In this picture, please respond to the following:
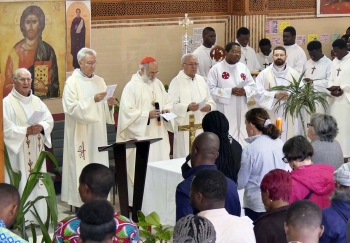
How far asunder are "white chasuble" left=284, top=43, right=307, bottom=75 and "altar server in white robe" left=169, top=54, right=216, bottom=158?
3390 millimetres

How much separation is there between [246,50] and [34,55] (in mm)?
4355

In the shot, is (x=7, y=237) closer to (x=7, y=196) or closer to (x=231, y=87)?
(x=7, y=196)

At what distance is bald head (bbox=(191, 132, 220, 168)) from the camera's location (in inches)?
238

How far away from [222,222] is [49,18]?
8.09 metres

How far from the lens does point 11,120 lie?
9.60 metres

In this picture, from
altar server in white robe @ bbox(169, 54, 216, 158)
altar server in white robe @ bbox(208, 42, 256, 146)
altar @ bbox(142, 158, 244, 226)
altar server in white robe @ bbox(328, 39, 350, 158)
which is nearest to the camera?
altar @ bbox(142, 158, 244, 226)

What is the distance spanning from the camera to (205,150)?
6.04 m

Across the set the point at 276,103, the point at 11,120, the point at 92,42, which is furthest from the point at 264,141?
the point at 92,42

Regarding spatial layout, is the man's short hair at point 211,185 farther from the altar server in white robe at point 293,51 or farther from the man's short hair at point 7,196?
the altar server in white robe at point 293,51

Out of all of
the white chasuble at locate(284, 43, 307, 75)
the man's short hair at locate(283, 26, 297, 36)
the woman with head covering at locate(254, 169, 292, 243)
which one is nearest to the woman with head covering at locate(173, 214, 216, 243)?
the woman with head covering at locate(254, 169, 292, 243)

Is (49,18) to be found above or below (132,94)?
above

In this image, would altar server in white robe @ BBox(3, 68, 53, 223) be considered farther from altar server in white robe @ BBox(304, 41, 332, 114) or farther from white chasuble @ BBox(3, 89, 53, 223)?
altar server in white robe @ BBox(304, 41, 332, 114)

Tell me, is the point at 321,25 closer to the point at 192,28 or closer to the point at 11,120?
the point at 192,28

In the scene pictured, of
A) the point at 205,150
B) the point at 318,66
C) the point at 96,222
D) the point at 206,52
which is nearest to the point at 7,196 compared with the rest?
the point at 96,222
